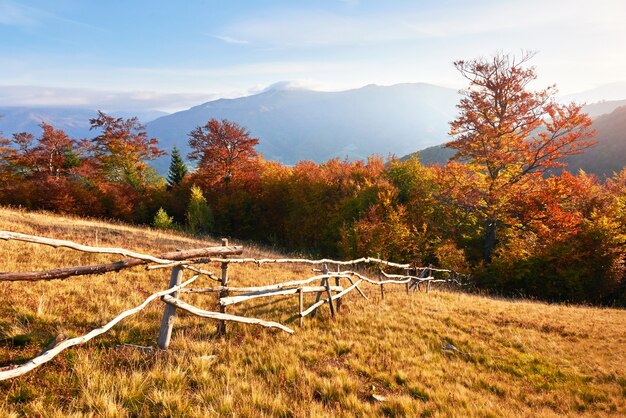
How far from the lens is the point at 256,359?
17.1ft

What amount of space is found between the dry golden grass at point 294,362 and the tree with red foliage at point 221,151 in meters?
25.8

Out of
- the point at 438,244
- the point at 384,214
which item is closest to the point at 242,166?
the point at 384,214

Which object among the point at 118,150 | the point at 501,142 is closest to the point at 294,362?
the point at 501,142

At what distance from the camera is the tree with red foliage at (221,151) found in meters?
34.0

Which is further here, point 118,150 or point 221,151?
point 118,150

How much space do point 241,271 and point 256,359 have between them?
7847 millimetres

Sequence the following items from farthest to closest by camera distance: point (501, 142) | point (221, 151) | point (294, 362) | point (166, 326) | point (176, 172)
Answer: point (176, 172)
point (221, 151)
point (501, 142)
point (294, 362)
point (166, 326)

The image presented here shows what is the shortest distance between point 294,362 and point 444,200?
20.0m

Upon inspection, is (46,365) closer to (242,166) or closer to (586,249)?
(586,249)

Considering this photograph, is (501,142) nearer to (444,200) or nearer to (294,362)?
(444,200)

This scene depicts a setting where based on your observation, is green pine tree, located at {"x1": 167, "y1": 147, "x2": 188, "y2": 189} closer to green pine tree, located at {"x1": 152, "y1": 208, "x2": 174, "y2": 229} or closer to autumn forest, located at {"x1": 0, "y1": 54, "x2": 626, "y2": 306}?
autumn forest, located at {"x1": 0, "y1": 54, "x2": 626, "y2": 306}

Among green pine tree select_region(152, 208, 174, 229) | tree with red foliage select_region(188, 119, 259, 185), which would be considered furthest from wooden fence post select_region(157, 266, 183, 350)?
tree with red foliage select_region(188, 119, 259, 185)

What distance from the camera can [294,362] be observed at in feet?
17.1

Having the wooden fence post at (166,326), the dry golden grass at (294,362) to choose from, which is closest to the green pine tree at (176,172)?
the dry golden grass at (294,362)
